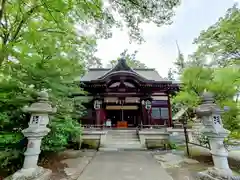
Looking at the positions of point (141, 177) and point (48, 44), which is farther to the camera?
point (48, 44)

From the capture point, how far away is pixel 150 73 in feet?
54.3

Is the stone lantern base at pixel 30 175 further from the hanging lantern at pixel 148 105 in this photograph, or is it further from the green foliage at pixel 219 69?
the hanging lantern at pixel 148 105

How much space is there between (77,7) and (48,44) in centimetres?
167

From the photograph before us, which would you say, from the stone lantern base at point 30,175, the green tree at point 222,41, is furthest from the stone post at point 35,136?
the green tree at point 222,41

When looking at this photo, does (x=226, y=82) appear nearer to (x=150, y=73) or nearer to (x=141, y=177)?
(x=141, y=177)

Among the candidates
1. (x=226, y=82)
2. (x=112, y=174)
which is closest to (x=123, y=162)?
(x=112, y=174)

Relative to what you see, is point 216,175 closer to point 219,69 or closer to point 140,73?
point 219,69

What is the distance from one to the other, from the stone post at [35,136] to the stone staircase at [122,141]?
165 inches

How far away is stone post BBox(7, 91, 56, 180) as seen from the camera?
346 cm

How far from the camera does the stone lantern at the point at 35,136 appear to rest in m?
3.46

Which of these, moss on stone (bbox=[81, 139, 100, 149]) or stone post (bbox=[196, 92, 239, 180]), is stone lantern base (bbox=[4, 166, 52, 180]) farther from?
moss on stone (bbox=[81, 139, 100, 149])

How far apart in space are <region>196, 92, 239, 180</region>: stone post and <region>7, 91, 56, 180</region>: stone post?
4.34m

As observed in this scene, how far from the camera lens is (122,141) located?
841 centimetres

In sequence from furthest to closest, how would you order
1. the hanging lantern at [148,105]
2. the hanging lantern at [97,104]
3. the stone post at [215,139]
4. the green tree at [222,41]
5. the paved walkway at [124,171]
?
1. the hanging lantern at [148,105]
2. the hanging lantern at [97,104]
3. the green tree at [222,41]
4. the paved walkway at [124,171]
5. the stone post at [215,139]
